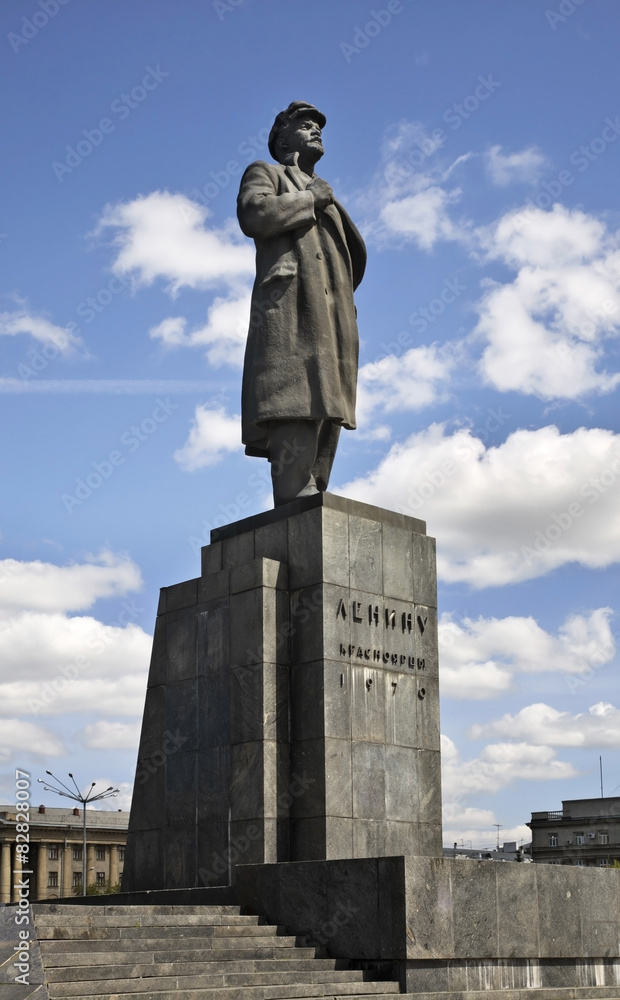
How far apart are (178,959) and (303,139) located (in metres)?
11.2

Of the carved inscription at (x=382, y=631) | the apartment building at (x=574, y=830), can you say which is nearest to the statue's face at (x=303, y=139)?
the carved inscription at (x=382, y=631)

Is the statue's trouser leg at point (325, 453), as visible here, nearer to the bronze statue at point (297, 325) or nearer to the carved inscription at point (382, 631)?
the bronze statue at point (297, 325)

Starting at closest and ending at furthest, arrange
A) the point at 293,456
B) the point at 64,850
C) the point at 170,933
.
→ the point at 170,933, the point at 293,456, the point at 64,850

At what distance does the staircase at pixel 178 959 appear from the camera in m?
10.5

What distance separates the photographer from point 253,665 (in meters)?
15.4

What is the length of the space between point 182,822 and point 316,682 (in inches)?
106

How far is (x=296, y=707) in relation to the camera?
50.1 feet

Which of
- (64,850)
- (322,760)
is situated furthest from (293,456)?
(64,850)

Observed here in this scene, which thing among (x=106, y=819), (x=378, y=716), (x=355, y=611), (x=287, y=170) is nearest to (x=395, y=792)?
(x=378, y=716)

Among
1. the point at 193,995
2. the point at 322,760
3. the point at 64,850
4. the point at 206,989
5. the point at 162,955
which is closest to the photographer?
the point at 193,995

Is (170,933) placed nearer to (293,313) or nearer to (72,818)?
(293,313)

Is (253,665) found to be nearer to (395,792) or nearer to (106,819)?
(395,792)

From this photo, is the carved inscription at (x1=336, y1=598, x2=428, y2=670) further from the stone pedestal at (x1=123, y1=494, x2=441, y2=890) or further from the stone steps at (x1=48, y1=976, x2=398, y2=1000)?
the stone steps at (x1=48, y1=976, x2=398, y2=1000)

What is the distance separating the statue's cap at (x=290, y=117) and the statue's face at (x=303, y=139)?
0.23 feet
